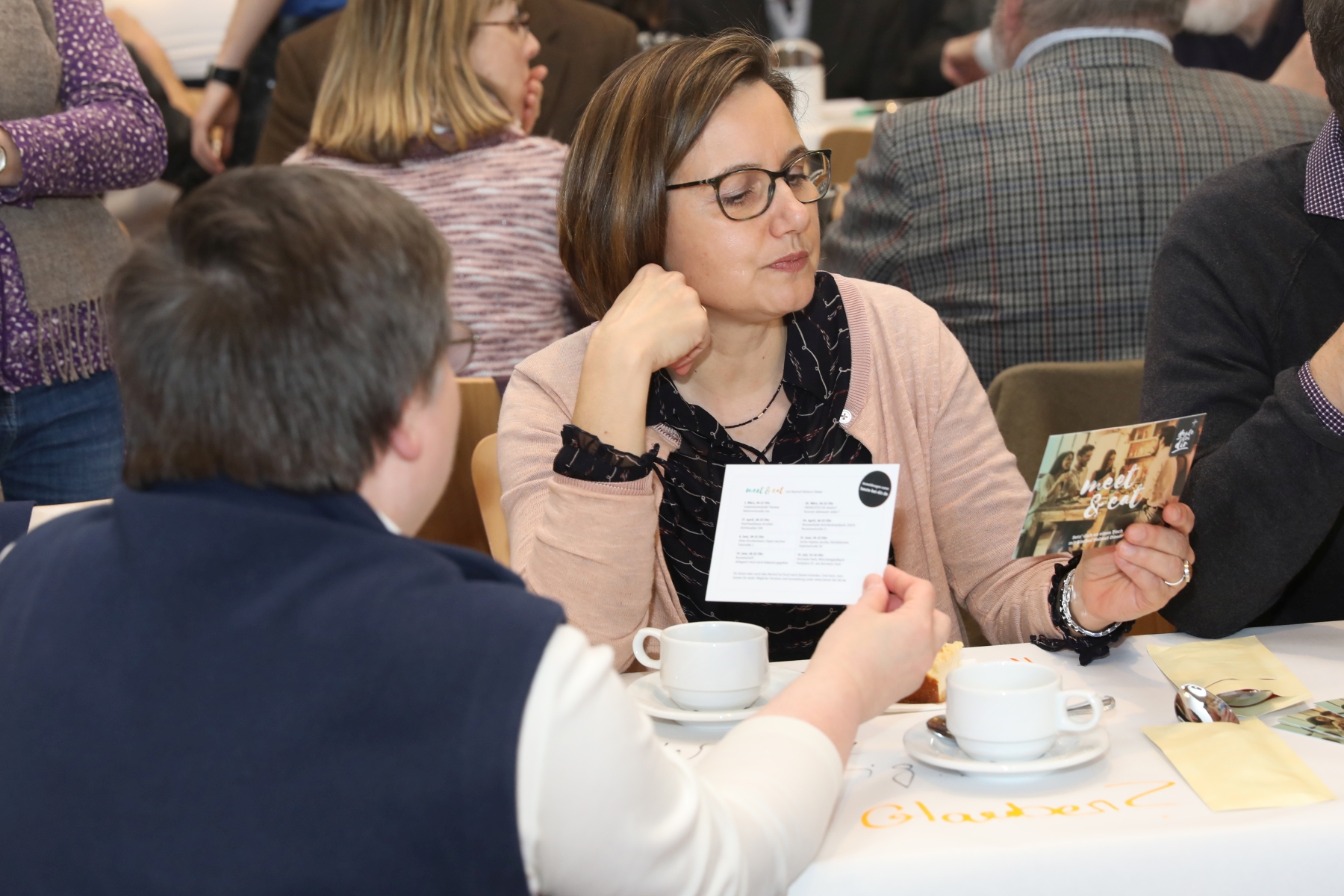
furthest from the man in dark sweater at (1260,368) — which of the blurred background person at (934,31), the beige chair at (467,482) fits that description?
the blurred background person at (934,31)

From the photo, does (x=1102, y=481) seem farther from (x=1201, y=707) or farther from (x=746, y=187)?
(x=746, y=187)

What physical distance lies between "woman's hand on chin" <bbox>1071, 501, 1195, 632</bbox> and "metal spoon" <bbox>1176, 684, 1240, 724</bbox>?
0.18 meters

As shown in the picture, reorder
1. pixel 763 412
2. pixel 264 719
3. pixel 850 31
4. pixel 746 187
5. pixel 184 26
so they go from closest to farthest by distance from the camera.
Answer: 1. pixel 264 719
2. pixel 746 187
3. pixel 763 412
4. pixel 184 26
5. pixel 850 31

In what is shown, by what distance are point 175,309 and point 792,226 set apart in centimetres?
106

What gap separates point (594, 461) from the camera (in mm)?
1549

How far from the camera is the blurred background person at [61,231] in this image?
6.98 ft

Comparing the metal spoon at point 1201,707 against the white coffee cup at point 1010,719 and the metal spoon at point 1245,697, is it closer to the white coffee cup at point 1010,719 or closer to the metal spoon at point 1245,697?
the metal spoon at point 1245,697

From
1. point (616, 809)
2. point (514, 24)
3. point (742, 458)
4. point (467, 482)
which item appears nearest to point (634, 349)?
point (742, 458)

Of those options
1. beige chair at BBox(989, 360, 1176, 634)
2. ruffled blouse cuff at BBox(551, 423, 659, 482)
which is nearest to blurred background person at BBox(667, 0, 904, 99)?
beige chair at BBox(989, 360, 1176, 634)

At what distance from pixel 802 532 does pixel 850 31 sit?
6.11 meters

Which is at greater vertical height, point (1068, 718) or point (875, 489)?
point (875, 489)

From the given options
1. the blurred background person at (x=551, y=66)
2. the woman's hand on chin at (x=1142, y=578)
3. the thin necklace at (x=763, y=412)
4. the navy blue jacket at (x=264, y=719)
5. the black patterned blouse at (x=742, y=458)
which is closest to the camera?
the navy blue jacket at (x=264, y=719)

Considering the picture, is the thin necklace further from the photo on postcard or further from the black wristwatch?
the black wristwatch

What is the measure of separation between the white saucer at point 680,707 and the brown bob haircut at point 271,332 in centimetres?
45
